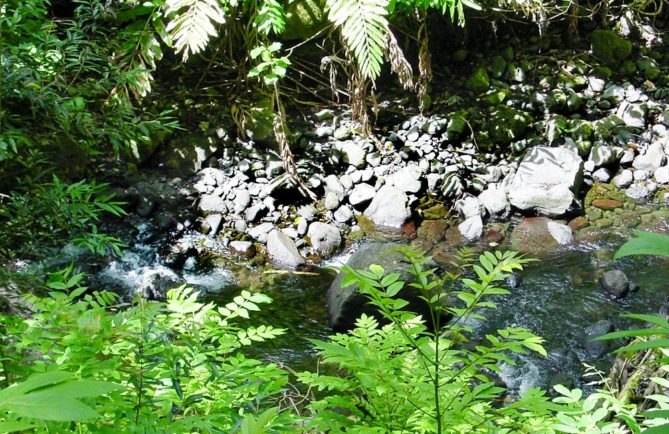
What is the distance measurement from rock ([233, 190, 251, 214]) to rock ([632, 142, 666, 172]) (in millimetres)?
3197

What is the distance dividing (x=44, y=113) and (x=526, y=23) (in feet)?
18.0

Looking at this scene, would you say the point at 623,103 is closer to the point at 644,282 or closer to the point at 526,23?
the point at 526,23

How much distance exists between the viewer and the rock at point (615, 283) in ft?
12.4

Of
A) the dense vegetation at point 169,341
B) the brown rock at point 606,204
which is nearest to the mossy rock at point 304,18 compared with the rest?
the dense vegetation at point 169,341

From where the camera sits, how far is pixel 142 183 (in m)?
4.78

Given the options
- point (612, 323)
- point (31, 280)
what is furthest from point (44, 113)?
point (612, 323)

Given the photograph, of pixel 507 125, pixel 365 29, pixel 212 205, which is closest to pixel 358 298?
pixel 212 205

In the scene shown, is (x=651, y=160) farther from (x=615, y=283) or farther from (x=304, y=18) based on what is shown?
(x=304, y=18)

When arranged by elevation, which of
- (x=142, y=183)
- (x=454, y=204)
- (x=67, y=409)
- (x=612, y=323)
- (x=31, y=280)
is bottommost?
(x=612, y=323)

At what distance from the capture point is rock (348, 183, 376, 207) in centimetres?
484

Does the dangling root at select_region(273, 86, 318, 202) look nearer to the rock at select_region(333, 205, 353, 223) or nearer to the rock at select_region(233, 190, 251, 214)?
the rock at select_region(333, 205, 353, 223)

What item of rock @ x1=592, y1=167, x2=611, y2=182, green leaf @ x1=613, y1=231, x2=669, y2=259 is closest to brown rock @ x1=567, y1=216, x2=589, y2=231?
rock @ x1=592, y1=167, x2=611, y2=182

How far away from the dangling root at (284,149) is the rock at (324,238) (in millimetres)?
375

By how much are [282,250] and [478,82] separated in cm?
281
